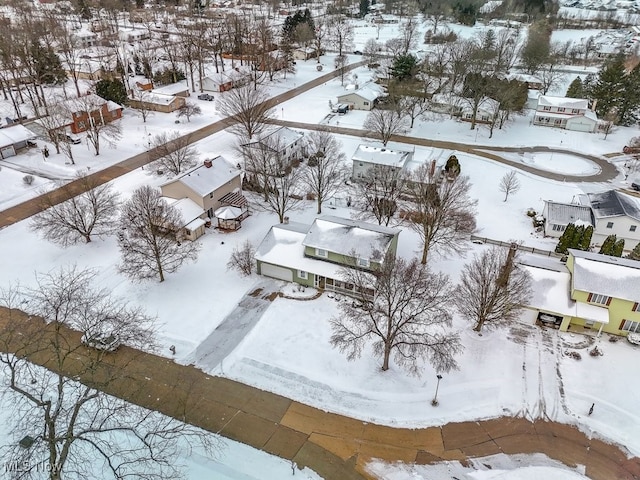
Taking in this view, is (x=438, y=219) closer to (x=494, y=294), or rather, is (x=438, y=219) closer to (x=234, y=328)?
(x=494, y=294)

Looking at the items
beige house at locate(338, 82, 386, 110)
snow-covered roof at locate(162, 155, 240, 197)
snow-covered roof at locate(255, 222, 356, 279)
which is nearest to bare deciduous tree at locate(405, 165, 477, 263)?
snow-covered roof at locate(255, 222, 356, 279)

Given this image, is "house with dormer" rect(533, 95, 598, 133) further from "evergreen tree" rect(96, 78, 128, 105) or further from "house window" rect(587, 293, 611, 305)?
"evergreen tree" rect(96, 78, 128, 105)

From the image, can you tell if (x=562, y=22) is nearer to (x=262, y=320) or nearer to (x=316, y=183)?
(x=316, y=183)

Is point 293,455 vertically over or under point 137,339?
under

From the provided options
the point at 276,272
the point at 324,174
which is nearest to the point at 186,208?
the point at 276,272

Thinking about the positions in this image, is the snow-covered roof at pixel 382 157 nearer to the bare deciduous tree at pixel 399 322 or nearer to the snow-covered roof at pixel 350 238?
the snow-covered roof at pixel 350 238

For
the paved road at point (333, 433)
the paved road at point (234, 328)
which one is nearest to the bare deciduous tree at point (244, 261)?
the paved road at point (234, 328)

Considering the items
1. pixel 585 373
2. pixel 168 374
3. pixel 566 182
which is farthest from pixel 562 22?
pixel 168 374
